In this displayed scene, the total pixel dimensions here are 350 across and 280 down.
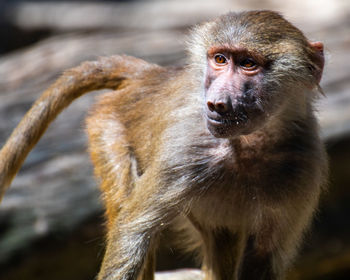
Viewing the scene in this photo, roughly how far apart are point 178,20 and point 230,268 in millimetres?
8422

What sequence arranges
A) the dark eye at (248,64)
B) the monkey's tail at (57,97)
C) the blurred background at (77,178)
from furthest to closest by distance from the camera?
the blurred background at (77,178), the monkey's tail at (57,97), the dark eye at (248,64)

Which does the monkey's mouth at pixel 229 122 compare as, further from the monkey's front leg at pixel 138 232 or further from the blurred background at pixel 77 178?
the blurred background at pixel 77 178

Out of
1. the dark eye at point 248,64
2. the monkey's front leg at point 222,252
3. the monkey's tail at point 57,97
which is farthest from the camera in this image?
the monkey's front leg at point 222,252

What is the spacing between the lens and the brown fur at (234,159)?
14.3 ft

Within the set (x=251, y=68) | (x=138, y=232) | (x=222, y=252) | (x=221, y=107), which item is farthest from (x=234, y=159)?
(x=222, y=252)

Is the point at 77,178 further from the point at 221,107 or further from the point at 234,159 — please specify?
the point at 221,107

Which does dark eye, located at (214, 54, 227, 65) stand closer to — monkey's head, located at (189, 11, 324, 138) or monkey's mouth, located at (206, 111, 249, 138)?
monkey's head, located at (189, 11, 324, 138)

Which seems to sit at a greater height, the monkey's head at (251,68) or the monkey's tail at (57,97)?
the monkey's head at (251,68)

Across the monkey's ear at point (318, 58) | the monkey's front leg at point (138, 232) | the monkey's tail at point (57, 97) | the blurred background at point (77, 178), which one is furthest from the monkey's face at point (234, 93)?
the monkey's tail at point (57, 97)

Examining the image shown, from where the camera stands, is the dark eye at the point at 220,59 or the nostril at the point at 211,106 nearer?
the nostril at the point at 211,106

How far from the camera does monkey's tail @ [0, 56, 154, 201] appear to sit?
17.2ft

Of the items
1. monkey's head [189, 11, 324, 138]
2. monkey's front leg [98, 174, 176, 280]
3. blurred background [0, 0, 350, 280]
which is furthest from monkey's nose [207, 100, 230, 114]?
blurred background [0, 0, 350, 280]

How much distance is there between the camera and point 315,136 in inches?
186

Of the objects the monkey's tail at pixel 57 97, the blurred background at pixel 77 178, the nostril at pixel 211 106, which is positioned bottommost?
the blurred background at pixel 77 178
